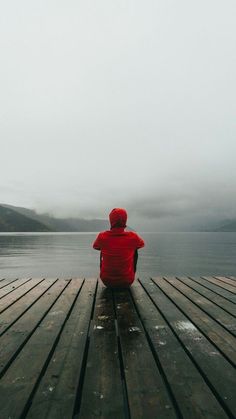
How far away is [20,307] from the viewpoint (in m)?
5.82

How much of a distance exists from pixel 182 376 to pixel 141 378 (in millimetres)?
464

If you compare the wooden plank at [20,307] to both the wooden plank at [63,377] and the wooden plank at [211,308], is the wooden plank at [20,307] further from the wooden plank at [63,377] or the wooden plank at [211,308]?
the wooden plank at [211,308]

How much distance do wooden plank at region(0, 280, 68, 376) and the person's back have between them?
1477 millimetres

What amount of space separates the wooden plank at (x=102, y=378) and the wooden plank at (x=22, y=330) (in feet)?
3.26

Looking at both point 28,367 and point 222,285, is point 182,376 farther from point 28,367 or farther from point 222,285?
point 222,285

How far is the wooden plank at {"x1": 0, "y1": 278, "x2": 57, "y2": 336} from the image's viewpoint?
15.9 ft

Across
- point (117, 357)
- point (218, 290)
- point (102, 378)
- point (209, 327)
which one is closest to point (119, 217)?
point (209, 327)

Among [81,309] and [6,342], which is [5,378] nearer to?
[6,342]

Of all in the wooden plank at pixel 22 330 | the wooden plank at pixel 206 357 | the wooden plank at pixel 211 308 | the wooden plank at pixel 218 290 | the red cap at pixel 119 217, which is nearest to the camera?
the wooden plank at pixel 206 357

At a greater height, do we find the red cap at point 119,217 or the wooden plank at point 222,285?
the red cap at point 119,217

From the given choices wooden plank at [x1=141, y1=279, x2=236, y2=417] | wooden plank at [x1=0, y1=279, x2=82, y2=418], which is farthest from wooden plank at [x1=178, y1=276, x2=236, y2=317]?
wooden plank at [x1=0, y1=279, x2=82, y2=418]

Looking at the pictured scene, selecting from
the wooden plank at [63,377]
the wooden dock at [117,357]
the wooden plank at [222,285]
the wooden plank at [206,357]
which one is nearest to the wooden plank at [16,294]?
the wooden dock at [117,357]

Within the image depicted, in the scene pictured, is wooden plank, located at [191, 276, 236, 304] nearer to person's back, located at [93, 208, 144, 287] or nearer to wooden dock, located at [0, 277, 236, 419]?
wooden dock, located at [0, 277, 236, 419]

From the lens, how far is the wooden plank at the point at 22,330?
357 centimetres
